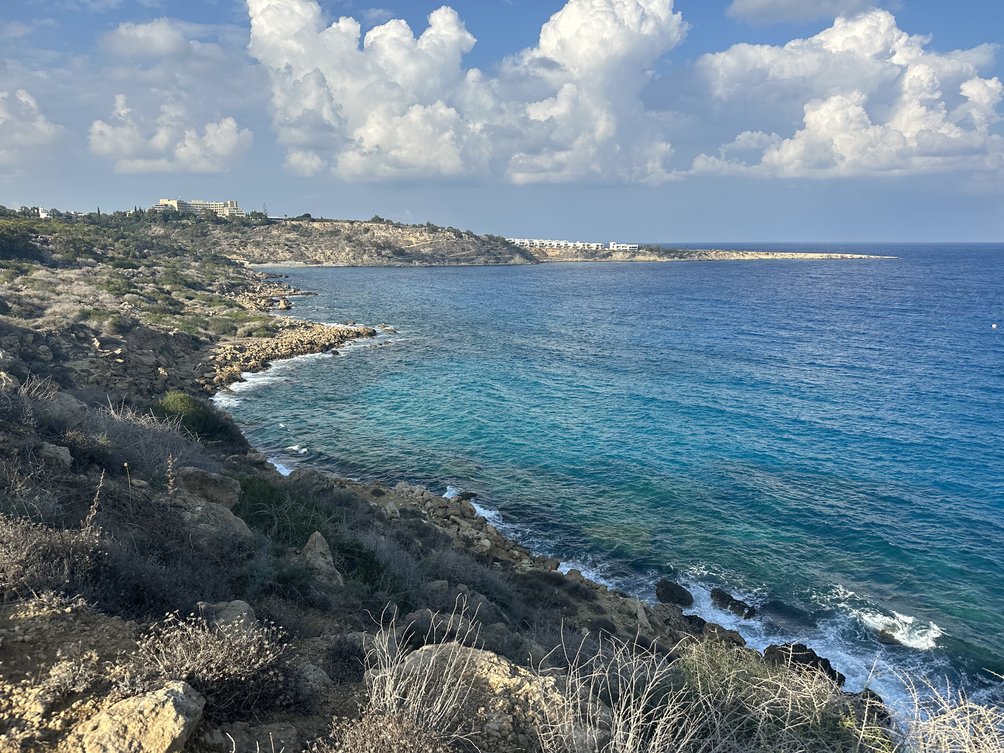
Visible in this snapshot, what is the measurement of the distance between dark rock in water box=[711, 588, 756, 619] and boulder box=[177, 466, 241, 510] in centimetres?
1164

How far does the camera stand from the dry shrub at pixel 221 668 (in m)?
4.38

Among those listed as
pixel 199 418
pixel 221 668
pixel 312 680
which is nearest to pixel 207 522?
pixel 312 680

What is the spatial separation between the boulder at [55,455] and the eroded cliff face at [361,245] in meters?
142

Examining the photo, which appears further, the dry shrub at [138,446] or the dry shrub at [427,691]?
the dry shrub at [138,446]

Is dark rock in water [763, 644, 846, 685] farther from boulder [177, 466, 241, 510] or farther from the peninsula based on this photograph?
boulder [177, 466, 241, 510]

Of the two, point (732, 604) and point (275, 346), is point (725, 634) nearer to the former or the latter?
point (732, 604)

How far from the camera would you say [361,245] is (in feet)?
522

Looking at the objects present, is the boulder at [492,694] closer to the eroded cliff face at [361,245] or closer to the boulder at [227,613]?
the boulder at [227,613]

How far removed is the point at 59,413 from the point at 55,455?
328 centimetres

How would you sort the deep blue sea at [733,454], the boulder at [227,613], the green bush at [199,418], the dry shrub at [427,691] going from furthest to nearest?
the green bush at [199,418]
the deep blue sea at [733,454]
the boulder at [227,613]
the dry shrub at [427,691]

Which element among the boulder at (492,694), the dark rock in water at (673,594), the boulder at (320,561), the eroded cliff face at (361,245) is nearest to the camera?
the boulder at (492,694)

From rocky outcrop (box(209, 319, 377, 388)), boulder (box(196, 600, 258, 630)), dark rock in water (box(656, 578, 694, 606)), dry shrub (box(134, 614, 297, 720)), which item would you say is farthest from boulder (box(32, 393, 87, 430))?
rocky outcrop (box(209, 319, 377, 388))

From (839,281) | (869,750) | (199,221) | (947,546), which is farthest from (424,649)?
(199,221)

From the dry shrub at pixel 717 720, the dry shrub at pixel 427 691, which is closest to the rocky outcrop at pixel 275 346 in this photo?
the dry shrub at pixel 427 691
